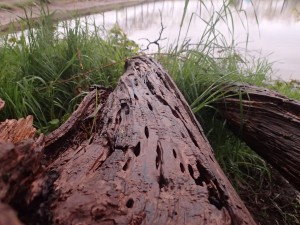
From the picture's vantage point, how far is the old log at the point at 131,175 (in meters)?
0.62

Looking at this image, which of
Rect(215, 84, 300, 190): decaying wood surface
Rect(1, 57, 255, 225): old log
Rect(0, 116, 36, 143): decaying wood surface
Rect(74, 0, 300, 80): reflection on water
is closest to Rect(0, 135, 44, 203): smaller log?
Rect(1, 57, 255, 225): old log

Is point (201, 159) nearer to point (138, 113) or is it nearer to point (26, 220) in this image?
point (138, 113)

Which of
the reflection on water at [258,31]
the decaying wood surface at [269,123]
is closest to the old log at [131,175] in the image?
the decaying wood surface at [269,123]

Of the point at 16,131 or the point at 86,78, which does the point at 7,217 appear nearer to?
the point at 16,131

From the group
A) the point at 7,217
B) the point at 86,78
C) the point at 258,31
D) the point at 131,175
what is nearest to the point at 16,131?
the point at 131,175

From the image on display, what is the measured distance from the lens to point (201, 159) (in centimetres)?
91

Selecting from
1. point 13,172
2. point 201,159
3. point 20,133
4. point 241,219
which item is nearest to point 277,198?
point 201,159

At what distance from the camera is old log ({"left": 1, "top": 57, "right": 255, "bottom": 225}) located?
2.03ft

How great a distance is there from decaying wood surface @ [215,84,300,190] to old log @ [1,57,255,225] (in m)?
0.39

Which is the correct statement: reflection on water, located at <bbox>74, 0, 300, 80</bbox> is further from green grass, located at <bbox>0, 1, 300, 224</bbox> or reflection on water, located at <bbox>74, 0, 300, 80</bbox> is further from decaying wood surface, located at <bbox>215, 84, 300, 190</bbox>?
decaying wood surface, located at <bbox>215, 84, 300, 190</bbox>

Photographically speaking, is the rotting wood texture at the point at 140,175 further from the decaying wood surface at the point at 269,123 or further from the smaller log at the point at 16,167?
the decaying wood surface at the point at 269,123

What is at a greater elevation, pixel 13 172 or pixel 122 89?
pixel 13 172

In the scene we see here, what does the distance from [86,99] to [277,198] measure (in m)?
1.14

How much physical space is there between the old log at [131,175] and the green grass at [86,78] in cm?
57
